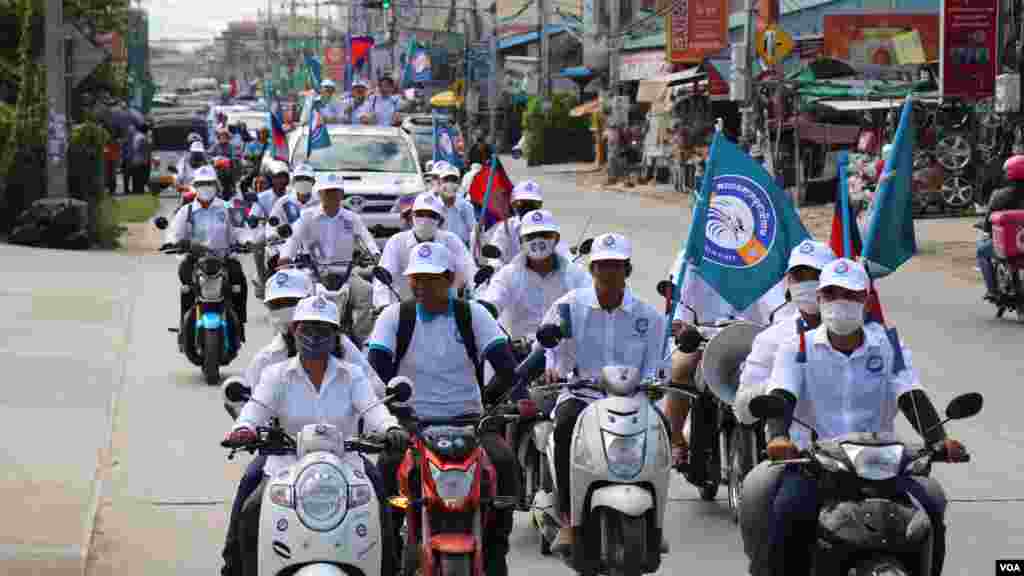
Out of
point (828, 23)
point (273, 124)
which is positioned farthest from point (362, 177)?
point (828, 23)

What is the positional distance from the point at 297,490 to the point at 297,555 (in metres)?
0.23

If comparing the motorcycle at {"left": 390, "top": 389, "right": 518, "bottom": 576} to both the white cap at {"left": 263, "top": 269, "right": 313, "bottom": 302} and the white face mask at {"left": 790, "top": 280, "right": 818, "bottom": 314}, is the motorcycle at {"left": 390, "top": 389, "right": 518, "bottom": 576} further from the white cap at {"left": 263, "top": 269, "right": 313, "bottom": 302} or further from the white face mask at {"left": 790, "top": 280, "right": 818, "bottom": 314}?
the white face mask at {"left": 790, "top": 280, "right": 818, "bottom": 314}

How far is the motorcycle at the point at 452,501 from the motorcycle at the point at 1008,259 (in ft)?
43.5

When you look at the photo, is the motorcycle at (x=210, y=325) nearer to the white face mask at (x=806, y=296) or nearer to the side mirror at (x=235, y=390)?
the white face mask at (x=806, y=296)

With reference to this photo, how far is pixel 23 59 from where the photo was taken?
3062 centimetres

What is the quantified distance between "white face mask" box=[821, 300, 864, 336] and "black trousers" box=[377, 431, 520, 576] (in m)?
1.53

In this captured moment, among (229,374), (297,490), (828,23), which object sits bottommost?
(229,374)

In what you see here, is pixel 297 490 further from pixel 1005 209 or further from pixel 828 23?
pixel 828 23

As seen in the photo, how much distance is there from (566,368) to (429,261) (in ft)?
4.28

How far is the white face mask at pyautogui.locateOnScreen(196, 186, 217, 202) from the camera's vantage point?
17.5 meters

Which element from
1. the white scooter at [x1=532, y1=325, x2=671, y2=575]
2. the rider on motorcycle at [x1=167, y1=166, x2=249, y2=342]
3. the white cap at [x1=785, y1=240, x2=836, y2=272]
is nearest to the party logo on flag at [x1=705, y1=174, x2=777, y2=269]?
the white cap at [x1=785, y1=240, x2=836, y2=272]

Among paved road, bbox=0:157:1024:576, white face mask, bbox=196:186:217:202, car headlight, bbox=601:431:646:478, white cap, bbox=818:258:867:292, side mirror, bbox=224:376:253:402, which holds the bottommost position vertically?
paved road, bbox=0:157:1024:576

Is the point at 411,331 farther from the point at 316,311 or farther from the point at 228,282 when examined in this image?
the point at 228,282

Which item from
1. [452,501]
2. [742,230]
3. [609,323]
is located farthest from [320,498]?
[742,230]
